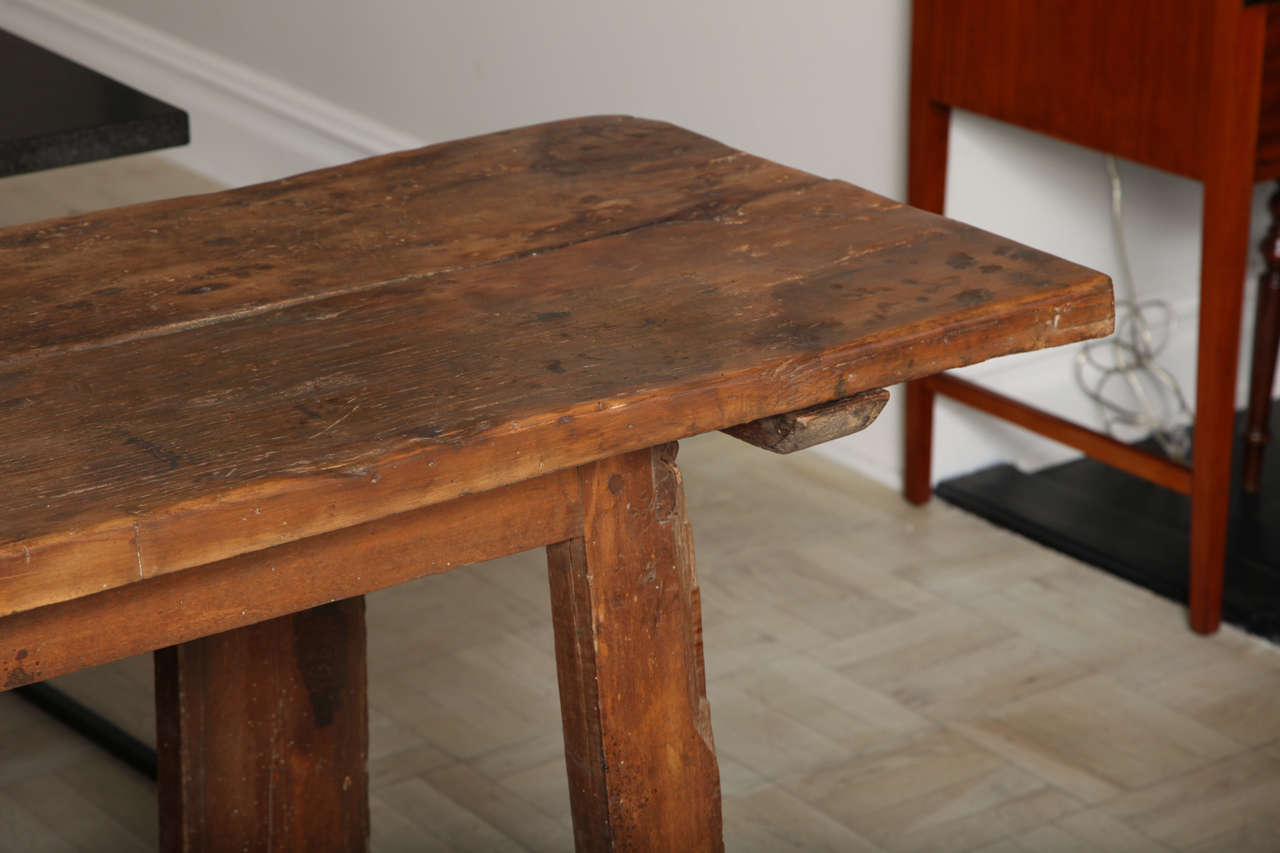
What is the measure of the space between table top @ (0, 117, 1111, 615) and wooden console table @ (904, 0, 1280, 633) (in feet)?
2.20

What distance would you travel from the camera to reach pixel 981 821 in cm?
168

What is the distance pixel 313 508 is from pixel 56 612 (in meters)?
0.14

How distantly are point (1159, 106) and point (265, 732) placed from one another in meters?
1.13

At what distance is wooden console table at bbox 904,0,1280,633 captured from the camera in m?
1.82

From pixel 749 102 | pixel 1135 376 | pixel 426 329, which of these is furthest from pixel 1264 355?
pixel 426 329

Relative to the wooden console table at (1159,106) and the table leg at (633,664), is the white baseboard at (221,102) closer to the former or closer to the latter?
the wooden console table at (1159,106)

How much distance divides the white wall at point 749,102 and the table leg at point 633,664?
1.27 metres

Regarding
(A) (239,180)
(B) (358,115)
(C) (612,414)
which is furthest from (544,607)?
A: (A) (239,180)

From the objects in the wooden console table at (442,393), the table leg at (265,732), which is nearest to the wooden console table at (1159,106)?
the wooden console table at (442,393)

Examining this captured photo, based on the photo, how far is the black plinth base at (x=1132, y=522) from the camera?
82.8 inches

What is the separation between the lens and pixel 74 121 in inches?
64.0

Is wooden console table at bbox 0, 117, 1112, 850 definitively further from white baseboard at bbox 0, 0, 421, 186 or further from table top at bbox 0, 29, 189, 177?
white baseboard at bbox 0, 0, 421, 186

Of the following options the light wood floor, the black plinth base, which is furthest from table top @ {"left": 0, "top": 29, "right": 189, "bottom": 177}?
the black plinth base

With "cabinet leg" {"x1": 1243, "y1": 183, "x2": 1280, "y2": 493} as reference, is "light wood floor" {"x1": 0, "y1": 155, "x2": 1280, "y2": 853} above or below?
below
